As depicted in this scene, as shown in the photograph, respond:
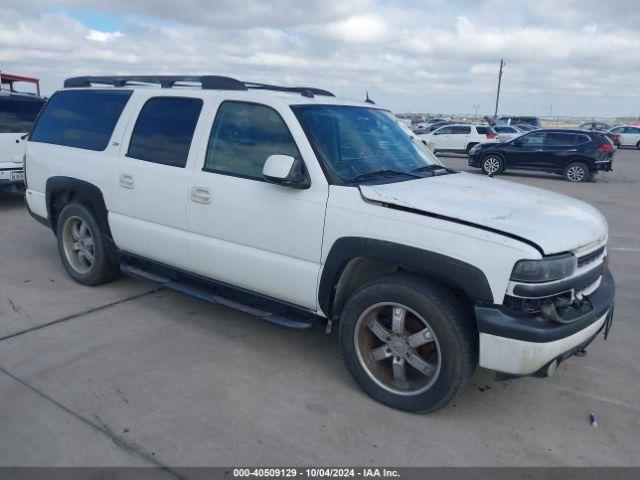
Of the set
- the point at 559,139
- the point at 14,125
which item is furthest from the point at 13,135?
the point at 559,139

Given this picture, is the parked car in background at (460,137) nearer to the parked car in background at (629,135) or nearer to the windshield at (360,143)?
the parked car in background at (629,135)

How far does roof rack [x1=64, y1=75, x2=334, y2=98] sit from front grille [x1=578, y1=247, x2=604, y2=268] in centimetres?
226

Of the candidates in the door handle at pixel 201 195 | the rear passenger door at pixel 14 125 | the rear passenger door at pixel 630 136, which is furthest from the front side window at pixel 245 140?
the rear passenger door at pixel 630 136

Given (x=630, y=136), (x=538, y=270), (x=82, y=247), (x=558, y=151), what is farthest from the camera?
(x=630, y=136)

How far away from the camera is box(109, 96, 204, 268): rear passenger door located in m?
4.29

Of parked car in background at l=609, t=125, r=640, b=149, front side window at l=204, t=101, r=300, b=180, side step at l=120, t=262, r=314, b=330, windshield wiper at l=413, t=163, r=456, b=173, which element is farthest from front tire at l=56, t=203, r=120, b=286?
parked car in background at l=609, t=125, r=640, b=149

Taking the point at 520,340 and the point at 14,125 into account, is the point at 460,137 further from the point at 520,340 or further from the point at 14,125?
the point at 520,340

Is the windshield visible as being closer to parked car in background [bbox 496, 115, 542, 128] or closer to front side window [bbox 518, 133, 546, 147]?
front side window [bbox 518, 133, 546, 147]

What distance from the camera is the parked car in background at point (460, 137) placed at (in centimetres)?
2425

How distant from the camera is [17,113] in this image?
30.7 ft

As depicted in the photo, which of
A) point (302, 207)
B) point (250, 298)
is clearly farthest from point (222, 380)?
point (302, 207)

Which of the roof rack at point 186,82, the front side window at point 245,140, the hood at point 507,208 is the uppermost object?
the roof rack at point 186,82

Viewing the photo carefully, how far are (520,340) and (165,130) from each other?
3.16 meters

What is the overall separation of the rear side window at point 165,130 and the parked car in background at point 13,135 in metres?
5.26
